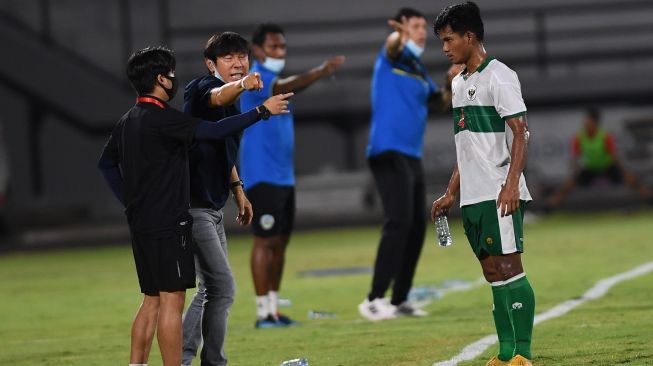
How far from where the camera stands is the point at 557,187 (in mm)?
27250

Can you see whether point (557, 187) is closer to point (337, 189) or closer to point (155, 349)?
point (337, 189)

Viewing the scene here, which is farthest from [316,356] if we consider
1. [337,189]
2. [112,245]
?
[337,189]

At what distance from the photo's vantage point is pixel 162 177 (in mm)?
6672

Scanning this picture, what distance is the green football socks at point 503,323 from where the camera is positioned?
7.07 metres

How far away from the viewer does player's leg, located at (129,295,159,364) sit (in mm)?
6949

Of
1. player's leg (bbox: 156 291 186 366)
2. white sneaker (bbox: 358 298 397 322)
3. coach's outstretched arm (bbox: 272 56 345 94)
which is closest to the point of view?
player's leg (bbox: 156 291 186 366)

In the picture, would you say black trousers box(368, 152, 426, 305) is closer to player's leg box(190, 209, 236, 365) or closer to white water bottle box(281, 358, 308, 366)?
white water bottle box(281, 358, 308, 366)

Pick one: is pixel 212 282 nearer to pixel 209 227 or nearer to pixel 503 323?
pixel 209 227

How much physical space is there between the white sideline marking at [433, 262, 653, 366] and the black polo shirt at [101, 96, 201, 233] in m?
1.92

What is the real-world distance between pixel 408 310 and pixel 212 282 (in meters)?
3.46

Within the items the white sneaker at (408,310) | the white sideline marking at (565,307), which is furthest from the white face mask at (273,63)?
the white sideline marking at (565,307)

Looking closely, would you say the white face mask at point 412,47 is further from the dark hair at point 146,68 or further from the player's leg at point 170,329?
the player's leg at point 170,329

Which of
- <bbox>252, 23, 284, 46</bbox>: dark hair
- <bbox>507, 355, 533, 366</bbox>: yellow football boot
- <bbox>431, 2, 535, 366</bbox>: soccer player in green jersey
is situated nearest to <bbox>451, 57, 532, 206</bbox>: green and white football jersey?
<bbox>431, 2, 535, 366</bbox>: soccer player in green jersey

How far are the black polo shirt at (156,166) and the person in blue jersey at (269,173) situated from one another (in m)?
3.51
